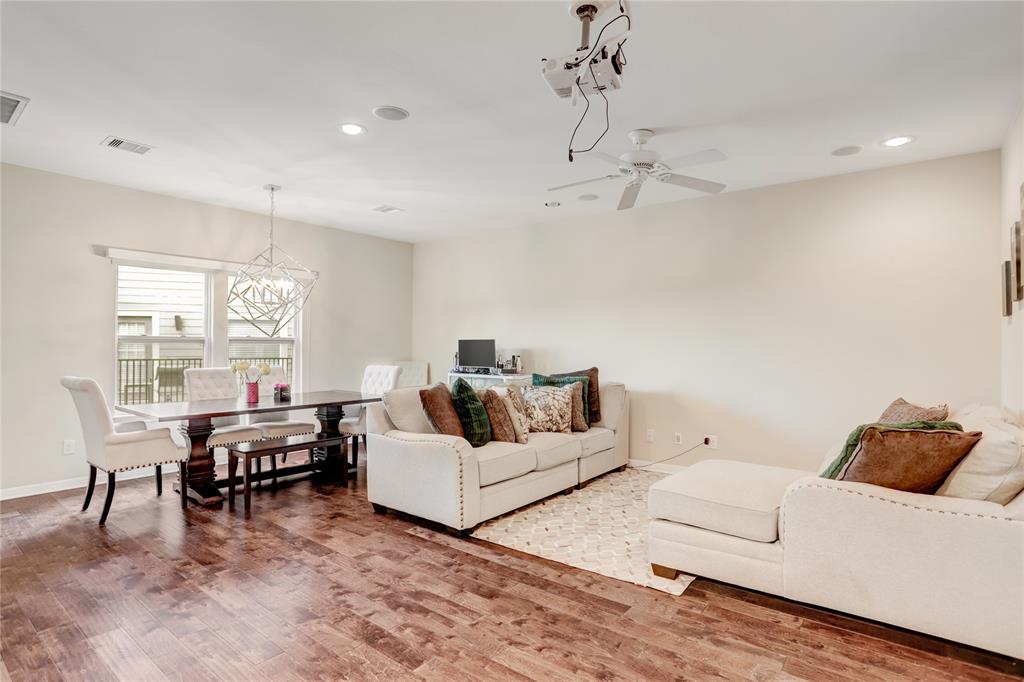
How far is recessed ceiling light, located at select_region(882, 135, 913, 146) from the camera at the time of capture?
3591 millimetres

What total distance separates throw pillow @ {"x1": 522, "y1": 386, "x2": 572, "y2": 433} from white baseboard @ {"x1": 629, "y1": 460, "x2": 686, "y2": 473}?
1.15 metres

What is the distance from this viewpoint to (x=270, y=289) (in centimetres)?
500

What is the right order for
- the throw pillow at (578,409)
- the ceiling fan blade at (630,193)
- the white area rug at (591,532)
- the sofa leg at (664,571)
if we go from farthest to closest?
the throw pillow at (578,409), the ceiling fan blade at (630,193), the white area rug at (591,532), the sofa leg at (664,571)

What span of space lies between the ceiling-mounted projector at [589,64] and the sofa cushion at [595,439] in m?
2.98

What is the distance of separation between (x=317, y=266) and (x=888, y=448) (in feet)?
19.1

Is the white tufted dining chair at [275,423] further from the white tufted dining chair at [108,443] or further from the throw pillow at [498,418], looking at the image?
the throw pillow at [498,418]

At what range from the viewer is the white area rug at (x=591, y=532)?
294cm

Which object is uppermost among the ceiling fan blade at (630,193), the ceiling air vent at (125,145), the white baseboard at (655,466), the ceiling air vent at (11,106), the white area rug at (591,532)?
the ceiling air vent at (125,145)

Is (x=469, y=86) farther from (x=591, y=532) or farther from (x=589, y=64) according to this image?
(x=591, y=532)

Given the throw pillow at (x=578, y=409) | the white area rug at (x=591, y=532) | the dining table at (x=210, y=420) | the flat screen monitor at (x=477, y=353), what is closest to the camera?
the white area rug at (x=591, y=532)

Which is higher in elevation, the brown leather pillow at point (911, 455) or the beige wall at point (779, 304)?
the beige wall at point (779, 304)

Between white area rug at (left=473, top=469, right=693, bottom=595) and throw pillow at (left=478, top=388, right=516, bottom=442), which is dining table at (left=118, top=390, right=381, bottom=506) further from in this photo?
white area rug at (left=473, top=469, right=693, bottom=595)

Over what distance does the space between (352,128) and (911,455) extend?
3.47 m

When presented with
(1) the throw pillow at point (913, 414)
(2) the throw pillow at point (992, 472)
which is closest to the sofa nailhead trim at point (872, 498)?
(2) the throw pillow at point (992, 472)
